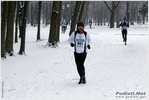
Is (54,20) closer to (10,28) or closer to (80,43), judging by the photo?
(10,28)

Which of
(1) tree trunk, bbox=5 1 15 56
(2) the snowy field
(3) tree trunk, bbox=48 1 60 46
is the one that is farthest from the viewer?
(3) tree trunk, bbox=48 1 60 46

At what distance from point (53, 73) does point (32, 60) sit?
3567mm

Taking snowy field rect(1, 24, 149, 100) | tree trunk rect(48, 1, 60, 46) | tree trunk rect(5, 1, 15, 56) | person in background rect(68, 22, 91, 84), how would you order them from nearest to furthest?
snowy field rect(1, 24, 149, 100)
person in background rect(68, 22, 91, 84)
tree trunk rect(5, 1, 15, 56)
tree trunk rect(48, 1, 60, 46)

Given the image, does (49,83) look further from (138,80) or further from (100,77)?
(138,80)

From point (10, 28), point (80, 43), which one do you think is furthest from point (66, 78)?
point (10, 28)

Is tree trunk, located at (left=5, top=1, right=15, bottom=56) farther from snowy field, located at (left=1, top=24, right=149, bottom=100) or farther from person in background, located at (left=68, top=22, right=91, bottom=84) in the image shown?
person in background, located at (left=68, top=22, right=91, bottom=84)

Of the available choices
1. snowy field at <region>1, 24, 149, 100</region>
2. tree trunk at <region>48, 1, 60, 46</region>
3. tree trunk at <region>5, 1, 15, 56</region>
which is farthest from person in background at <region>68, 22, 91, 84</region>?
tree trunk at <region>48, 1, 60, 46</region>

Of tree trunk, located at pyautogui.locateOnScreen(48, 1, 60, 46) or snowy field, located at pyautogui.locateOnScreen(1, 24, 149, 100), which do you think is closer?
snowy field, located at pyautogui.locateOnScreen(1, 24, 149, 100)

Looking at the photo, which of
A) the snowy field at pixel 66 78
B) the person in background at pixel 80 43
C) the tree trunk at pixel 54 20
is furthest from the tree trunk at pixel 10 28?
the person in background at pixel 80 43

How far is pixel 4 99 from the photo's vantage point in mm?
7020

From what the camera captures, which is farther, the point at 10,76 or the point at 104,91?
the point at 10,76

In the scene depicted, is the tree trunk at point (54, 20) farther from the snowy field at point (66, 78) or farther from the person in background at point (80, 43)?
the person in background at point (80, 43)

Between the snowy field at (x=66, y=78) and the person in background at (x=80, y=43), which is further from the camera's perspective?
the person in background at (x=80, y=43)

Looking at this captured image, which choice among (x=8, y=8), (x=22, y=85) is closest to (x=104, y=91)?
(x=22, y=85)
